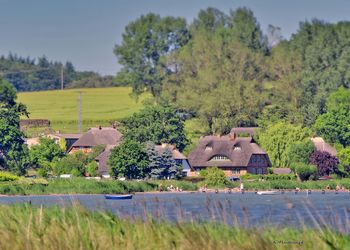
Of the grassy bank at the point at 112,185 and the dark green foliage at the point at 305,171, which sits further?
Answer: the dark green foliage at the point at 305,171

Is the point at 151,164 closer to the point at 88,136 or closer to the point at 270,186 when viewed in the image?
the point at 270,186

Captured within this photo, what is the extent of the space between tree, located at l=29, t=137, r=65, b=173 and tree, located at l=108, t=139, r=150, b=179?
872 centimetres

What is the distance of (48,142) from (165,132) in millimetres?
8923

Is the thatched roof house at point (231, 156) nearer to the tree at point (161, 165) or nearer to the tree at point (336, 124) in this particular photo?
the tree at point (336, 124)

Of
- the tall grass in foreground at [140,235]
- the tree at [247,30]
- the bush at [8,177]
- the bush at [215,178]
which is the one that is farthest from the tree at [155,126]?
the tall grass in foreground at [140,235]

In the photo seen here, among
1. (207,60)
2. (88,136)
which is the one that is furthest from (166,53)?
(88,136)

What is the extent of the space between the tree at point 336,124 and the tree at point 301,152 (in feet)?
15.7

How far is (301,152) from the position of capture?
86.4m

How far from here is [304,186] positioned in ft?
246

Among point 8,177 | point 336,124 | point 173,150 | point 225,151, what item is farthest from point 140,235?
point 336,124

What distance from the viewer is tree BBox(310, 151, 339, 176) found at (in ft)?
273

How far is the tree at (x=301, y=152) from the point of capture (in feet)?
281

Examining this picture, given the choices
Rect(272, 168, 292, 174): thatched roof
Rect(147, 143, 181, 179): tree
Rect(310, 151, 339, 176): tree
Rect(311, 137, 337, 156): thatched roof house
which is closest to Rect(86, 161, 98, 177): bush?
Rect(147, 143, 181, 179): tree

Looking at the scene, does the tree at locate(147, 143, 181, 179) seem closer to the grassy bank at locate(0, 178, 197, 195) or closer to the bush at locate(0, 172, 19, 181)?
the grassy bank at locate(0, 178, 197, 195)
